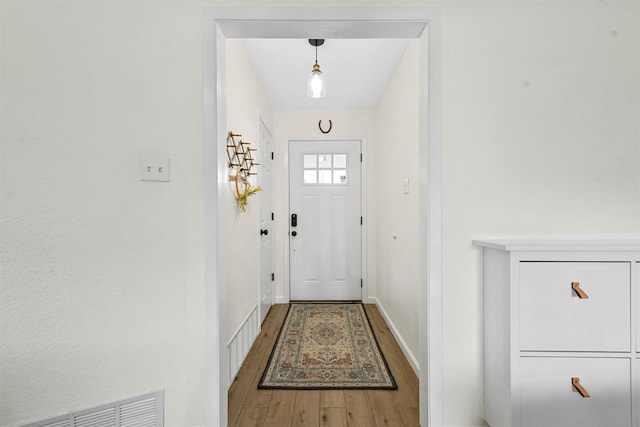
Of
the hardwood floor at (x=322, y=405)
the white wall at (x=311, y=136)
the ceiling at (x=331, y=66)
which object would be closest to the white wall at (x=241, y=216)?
the ceiling at (x=331, y=66)

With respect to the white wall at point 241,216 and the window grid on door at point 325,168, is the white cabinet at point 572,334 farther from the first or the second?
the window grid on door at point 325,168

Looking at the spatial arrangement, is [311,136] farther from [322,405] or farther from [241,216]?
[322,405]

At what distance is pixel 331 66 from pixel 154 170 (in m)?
1.93

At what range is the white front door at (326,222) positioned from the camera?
3758 mm

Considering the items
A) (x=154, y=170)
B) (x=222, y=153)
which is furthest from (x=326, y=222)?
(x=154, y=170)

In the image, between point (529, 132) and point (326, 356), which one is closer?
point (529, 132)

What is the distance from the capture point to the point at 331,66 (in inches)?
105

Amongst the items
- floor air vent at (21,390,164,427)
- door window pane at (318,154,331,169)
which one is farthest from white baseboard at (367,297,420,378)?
door window pane at (318,154,331,169)

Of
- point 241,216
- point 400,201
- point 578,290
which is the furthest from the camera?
point 400,201

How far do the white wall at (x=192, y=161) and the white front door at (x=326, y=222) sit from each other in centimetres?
240

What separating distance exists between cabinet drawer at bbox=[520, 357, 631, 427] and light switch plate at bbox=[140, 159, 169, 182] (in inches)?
65.4

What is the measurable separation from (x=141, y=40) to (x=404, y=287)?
7.49ft

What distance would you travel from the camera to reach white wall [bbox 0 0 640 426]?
1.29 meters

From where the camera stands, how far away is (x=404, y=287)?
2432mm
